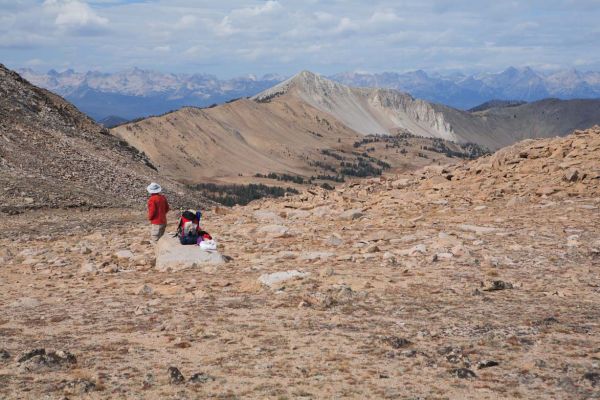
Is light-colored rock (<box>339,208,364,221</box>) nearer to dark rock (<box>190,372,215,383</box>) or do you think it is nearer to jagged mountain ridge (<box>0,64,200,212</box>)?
dark rock (<box>190,372,215,383</box>)

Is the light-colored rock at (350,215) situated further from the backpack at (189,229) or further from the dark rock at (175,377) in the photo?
the dark rock at (175,377)

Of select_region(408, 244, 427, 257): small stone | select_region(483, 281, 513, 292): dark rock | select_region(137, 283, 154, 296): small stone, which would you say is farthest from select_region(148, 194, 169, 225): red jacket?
select_region(483, 281, 513, 292): dark rock

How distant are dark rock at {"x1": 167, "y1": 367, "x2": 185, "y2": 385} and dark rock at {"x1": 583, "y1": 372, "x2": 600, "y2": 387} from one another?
518 centimetres

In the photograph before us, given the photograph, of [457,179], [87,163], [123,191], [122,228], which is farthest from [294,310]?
[87,163]

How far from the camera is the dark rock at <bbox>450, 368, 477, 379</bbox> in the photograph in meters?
7.90

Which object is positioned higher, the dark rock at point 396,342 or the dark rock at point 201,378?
the dark rock at point 201,378

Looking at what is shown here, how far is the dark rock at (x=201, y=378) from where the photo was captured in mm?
7820

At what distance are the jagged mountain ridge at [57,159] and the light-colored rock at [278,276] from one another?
59.3 ft

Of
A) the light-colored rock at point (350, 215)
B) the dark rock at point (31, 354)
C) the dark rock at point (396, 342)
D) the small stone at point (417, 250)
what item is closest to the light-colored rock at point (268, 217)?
the light-colored rock at point (350, 215)

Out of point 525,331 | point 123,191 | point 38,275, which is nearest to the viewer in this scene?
point 525,331

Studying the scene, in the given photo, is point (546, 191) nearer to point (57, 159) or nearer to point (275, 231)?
point (275, 231)

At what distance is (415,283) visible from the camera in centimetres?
1235

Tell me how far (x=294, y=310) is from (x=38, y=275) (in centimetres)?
758

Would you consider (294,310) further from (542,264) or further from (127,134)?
(127,134)
